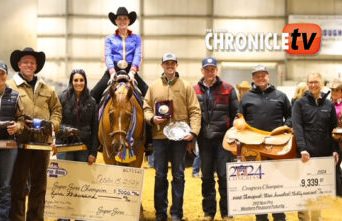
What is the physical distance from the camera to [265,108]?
17.7 feet

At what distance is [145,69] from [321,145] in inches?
408

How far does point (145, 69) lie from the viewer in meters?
15.3

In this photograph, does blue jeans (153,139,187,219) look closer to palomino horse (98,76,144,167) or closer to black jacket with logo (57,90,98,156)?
palomino horse (98,76,144,167)

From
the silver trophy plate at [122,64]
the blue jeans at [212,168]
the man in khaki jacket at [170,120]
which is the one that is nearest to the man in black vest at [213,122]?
the blue jeans at [212,168]

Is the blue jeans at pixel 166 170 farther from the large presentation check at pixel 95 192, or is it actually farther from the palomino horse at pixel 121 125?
the large presentation check at pixel 95 192

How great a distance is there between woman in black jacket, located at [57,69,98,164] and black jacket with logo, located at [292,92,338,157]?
78.6 inches

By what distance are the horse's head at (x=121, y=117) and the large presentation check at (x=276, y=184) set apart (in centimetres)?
109

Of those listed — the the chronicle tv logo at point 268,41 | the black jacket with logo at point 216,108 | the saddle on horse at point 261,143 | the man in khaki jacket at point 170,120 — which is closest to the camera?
the saddle on horse at point 261,143

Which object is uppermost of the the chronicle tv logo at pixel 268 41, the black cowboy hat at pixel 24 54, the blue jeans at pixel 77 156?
the the chronicle tv logo at pixel 268 41

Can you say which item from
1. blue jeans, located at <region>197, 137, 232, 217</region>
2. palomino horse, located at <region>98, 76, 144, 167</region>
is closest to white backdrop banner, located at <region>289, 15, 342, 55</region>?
blue jeans, located at <region>197, 137, 232, 217</region>

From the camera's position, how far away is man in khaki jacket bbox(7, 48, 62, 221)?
471cm

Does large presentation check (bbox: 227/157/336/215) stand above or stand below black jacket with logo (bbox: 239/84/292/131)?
below

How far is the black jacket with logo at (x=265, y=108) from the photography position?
540cm

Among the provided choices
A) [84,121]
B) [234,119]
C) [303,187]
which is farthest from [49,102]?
[303,187]
